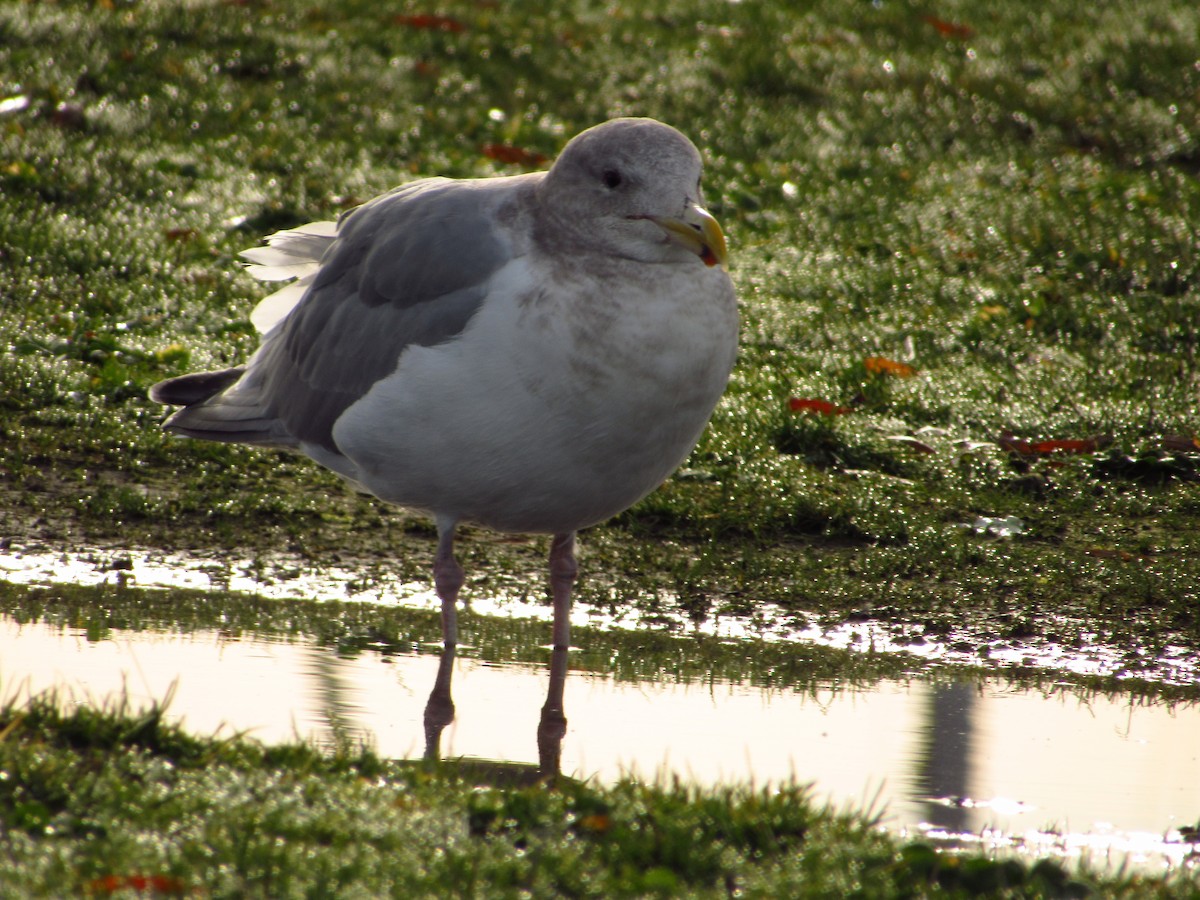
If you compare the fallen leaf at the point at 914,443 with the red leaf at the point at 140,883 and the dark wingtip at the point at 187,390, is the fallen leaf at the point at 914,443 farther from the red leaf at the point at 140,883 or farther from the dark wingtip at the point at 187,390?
the red leaf at the point at 140,883

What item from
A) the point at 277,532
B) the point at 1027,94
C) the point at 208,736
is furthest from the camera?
the point at 1027,94

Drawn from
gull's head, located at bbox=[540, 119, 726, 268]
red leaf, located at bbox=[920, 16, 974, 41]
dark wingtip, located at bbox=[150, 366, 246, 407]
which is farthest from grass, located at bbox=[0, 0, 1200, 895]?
gull's head, located at bbox=[540, 119, 726, 268]

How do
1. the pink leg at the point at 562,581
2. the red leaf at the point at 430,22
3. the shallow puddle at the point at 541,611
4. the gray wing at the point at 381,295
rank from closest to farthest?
1. the gray wing at the point at 381,295
2. the pink leg at the point at 562,581
3. the shallow puddle at the point at 541,611
4. the red leaf at the point at 430,22

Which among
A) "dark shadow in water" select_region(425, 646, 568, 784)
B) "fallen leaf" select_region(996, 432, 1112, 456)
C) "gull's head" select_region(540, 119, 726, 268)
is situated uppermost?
"gull's head" select_region(540, 119, 726, 268)

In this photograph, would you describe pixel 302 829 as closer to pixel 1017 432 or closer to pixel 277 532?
pixel 277 532

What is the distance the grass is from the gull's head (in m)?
1.40

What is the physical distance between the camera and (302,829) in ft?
10.4

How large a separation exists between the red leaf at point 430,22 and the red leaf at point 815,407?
6035 millimetres

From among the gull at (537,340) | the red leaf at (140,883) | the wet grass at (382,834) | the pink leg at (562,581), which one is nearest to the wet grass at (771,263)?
the pink leg at (562,581)

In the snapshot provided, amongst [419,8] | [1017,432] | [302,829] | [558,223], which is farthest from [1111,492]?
[419,8]

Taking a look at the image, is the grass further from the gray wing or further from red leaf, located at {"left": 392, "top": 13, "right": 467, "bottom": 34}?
the gray wing

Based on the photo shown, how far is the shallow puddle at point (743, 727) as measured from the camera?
3777 mm

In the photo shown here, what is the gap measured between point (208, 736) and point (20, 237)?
5129mm

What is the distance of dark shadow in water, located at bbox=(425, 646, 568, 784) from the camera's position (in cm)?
390
